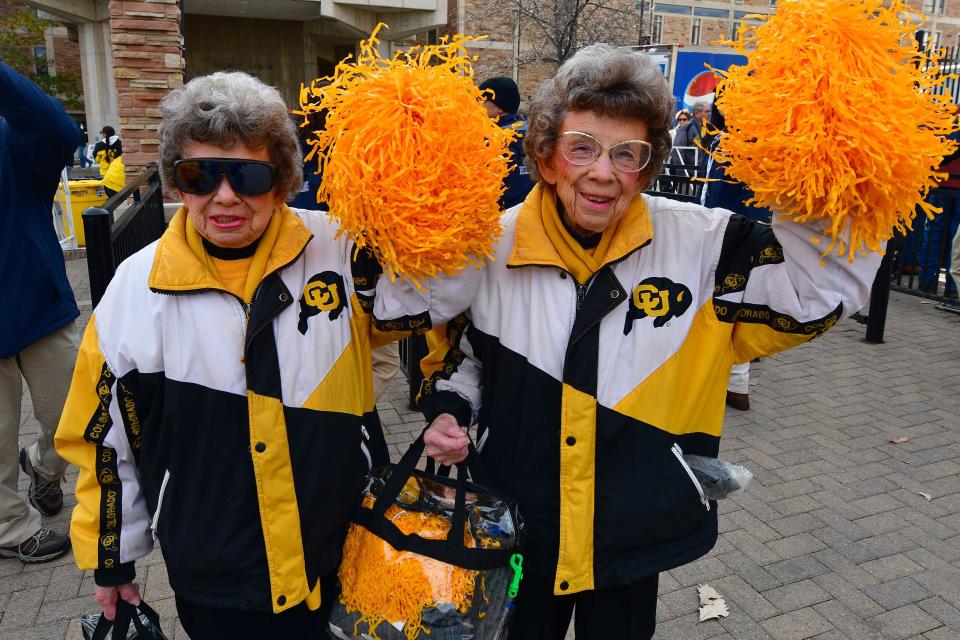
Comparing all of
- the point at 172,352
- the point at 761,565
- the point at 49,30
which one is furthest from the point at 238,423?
the point at 49,30

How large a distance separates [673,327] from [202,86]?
130 centimetres

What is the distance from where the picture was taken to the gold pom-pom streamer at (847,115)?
1412mm

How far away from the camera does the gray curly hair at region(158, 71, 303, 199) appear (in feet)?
5.62

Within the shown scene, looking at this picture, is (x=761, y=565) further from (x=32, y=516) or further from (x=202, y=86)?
(x=32, y=516)

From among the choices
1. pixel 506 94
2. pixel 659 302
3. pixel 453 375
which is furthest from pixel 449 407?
pixel 506 94

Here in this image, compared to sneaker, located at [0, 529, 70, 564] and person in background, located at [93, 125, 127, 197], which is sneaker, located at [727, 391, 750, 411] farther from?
person in background, located at [93, 125, 127, 197]

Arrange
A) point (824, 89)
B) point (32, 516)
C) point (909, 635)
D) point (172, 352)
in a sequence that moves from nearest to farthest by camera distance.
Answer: point (824, 89) → point (172, 352) → point (909, 635) → point (32, 516)

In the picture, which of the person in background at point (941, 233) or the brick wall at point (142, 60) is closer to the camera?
the person in background at point (941, 233)

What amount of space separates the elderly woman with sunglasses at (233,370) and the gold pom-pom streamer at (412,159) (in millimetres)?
158

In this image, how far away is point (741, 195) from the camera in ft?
16.7

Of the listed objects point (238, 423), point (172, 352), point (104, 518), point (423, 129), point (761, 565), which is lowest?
point (761, 565)

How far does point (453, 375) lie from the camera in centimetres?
203

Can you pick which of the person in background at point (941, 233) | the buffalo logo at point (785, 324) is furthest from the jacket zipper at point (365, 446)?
the person in background at point (941, 233)

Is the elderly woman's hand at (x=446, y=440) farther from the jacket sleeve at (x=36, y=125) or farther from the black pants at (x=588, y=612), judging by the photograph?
the jacket sleeve at (x=36, y=125)
